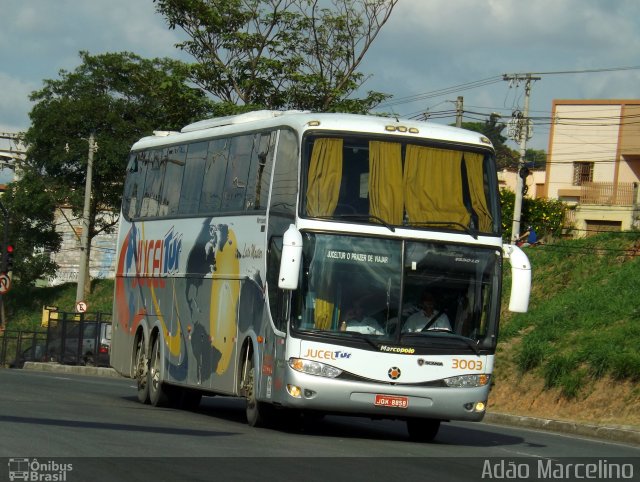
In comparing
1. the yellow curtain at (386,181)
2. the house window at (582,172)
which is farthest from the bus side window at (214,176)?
the house window at (582,172)

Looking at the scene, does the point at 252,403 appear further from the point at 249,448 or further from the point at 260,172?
the point at 249,448

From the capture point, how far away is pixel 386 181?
15.4 metres

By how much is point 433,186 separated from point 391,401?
106 inches

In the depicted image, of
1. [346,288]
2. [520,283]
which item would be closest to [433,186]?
[520,283]

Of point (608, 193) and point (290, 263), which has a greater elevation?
Result: point (608, 193)

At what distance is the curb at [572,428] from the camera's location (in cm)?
2038

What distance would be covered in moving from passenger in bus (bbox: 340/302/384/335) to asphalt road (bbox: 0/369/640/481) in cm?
132

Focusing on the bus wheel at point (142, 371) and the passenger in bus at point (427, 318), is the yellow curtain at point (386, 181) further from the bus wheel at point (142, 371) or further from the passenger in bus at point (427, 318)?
the bus wheel at point (142, 371)

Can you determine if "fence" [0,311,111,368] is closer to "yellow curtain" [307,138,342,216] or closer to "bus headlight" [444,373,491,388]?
"yellow curtain" [307,138,342,216]

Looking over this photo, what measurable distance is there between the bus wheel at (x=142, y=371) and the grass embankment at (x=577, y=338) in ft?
26.9
